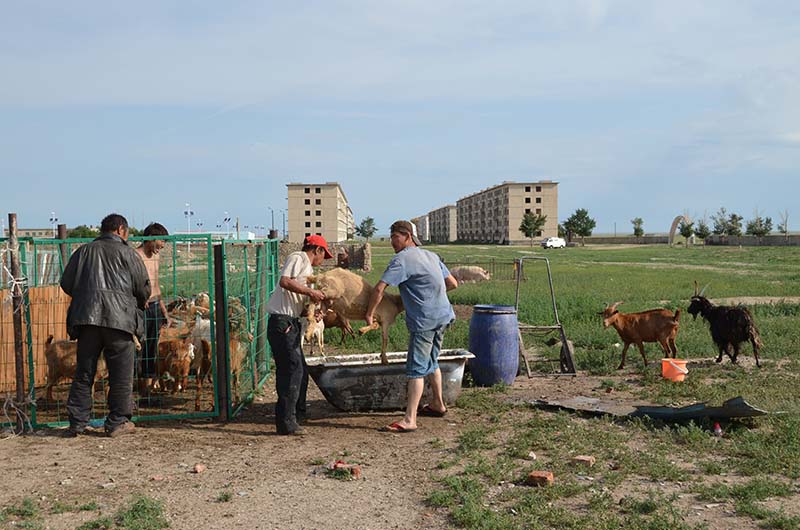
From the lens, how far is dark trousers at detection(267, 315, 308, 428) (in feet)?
22.6

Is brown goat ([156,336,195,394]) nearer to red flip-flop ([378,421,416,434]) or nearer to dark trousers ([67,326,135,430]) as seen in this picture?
dark trousers ([67,326,135,430])

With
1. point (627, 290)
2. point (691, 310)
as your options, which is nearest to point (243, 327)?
point (691, 310)

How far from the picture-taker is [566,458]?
6.08 metres

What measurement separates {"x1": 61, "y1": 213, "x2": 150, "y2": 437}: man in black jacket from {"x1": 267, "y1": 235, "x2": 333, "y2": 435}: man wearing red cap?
55.0 inches

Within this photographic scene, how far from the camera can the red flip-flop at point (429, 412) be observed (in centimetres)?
766

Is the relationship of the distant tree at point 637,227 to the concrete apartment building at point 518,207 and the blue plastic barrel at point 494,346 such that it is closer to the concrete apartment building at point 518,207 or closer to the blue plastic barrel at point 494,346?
the concrete apartment building at point 518,207

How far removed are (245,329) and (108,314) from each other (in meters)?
2.05

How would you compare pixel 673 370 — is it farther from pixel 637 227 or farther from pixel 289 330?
pixel 637 227

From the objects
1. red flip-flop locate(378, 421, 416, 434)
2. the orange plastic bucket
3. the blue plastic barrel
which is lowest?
red flip-flop locate(378, 421, 416, 434)

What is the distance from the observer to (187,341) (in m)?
7.94

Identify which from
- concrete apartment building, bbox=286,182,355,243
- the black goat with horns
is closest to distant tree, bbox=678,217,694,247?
concrete apartment building, bbox=286,182,355,243

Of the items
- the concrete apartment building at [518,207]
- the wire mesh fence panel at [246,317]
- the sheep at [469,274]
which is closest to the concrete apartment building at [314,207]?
the concrete apartment building at [518,207]

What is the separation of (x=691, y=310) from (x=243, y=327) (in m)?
7.49

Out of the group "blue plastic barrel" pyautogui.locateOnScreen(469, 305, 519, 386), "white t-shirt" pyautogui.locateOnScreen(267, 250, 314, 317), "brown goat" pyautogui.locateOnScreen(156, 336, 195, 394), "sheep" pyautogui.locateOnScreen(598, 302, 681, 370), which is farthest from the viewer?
"sheep" pyautogui.locateOnScreen(598, 302, 681, 370)
